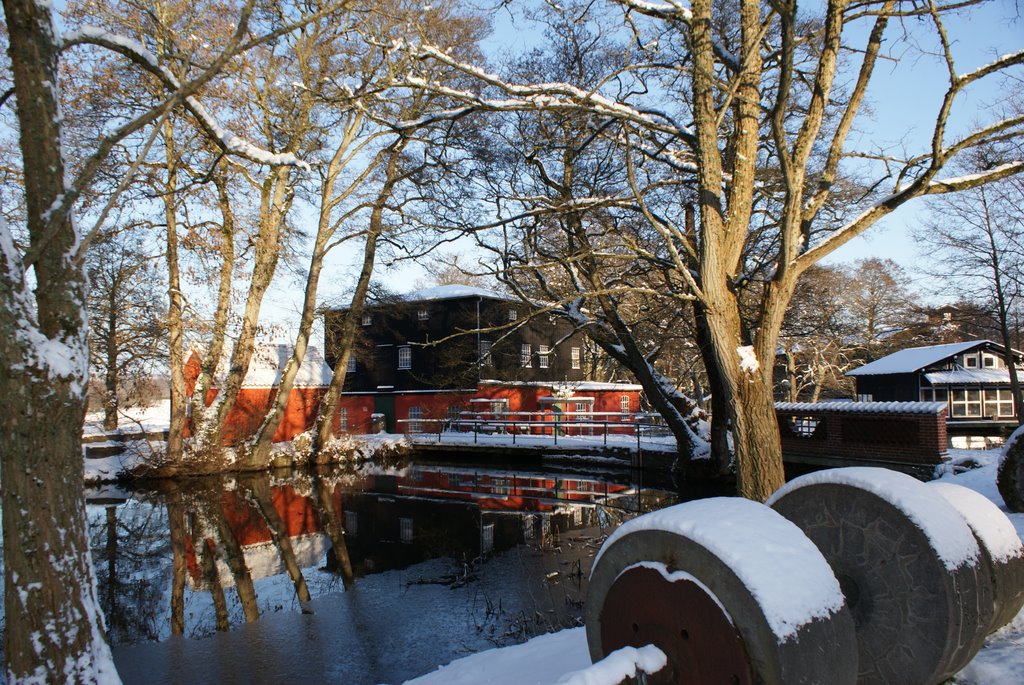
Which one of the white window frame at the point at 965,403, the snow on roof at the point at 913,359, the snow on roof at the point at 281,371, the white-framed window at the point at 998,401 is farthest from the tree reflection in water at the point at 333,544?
the white-framed window at the point at 998,401

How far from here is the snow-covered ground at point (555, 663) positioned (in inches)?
142

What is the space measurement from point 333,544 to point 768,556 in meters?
9.78

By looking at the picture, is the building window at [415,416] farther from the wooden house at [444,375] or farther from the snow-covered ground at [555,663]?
the snow-covered ground at [555,663]

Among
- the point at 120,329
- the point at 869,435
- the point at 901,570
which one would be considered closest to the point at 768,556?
the point at 901,570

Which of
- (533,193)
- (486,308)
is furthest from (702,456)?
(486,308)

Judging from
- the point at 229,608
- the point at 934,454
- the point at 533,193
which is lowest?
the point at 229,608

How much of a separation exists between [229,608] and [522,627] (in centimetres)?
359

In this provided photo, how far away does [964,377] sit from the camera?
30.8 metres

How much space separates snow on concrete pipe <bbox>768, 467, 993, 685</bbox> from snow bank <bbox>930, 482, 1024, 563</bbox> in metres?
0.54

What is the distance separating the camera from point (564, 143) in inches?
492

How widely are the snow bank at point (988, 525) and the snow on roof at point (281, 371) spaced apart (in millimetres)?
27705

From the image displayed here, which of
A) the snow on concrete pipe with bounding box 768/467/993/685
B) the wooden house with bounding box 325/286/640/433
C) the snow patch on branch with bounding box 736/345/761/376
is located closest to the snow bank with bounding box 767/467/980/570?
the snow on concrete pipe with bounding box 768/467/993/685

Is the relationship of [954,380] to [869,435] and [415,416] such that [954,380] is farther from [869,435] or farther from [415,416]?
[415,416]

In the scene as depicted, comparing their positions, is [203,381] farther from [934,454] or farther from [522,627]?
[934,454]
